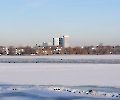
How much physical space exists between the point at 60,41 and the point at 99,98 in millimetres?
171292

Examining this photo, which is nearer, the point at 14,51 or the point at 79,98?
the point at 79,98

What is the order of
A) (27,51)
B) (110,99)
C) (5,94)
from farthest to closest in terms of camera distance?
(27,51), (5,94), (110,99)

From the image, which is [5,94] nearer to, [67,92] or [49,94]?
[49,94]

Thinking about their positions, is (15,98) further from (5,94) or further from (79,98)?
(79,98)

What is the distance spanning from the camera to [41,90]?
1262cm

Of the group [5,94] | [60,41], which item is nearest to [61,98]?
[5,94]

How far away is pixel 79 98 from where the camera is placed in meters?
10.8

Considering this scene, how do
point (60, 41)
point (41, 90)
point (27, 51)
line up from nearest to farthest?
point (41, 90) → point (27, 51) → point (60, 41)

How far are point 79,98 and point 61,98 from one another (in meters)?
0.69

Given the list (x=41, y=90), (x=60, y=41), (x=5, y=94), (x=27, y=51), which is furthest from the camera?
(x=60, y=41)

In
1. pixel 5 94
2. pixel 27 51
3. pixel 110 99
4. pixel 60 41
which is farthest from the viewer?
pixel 60 41

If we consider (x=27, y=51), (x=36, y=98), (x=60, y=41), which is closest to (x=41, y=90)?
(x=36, y=98)

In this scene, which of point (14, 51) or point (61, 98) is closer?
point (61, 98)

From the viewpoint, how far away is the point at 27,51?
414 ft
